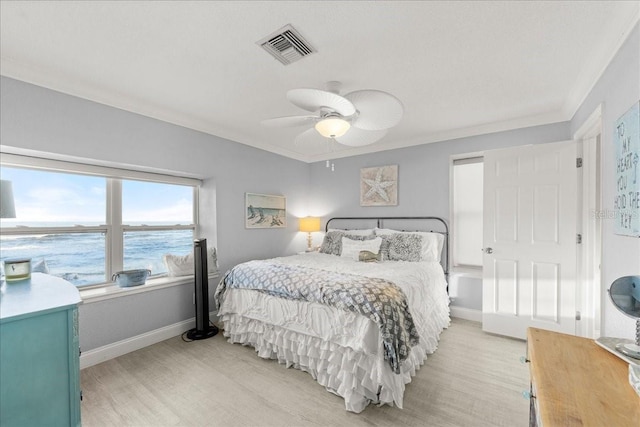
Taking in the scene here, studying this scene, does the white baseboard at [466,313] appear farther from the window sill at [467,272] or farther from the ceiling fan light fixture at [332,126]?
the ceiling fan light fixture at [332,126]

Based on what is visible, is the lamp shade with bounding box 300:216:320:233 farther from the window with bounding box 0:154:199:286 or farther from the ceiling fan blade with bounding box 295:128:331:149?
the ceiling fan blade with bounding box 295:128:331:149

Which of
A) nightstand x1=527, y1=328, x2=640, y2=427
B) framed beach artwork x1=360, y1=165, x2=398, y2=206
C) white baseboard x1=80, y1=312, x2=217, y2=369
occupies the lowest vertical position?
white baseboard x1=80, y1=312, x2=217, y2=369

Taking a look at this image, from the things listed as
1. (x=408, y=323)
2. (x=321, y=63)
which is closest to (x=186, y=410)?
(x=408, y=323)

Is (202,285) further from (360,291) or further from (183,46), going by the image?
(183,46)

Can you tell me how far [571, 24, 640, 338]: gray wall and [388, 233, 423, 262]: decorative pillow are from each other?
1708 millimetres

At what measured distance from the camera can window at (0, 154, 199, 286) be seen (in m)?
2.35

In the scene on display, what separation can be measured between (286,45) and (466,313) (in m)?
3.68

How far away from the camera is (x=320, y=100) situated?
1.86 meters

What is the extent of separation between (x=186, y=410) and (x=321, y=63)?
2674 millimetres

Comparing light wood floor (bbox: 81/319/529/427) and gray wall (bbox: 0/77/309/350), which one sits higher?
gray wall (bbox: 0/77/309/350)

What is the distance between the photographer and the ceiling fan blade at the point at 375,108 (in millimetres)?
1828

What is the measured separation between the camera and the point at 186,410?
189cm

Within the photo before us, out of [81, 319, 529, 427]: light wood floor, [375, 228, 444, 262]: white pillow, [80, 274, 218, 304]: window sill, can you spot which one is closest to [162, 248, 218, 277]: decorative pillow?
[80, 274, 218, 304]: window sill

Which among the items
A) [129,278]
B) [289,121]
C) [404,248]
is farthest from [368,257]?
[129,278]
